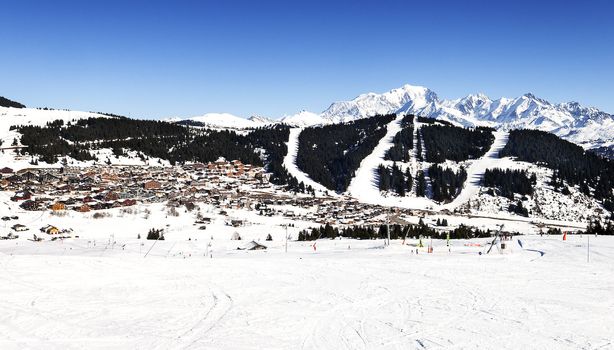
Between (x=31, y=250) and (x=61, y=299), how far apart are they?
34267 mm

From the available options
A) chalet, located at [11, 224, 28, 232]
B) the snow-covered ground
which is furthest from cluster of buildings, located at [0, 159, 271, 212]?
the snow-covered ground

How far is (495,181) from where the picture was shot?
542 ft

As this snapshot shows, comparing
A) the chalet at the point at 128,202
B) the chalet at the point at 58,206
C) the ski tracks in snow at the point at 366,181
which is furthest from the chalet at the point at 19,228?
the ski tracks in snow at the point at 366,181

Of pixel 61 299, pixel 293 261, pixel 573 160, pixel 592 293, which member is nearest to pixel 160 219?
pixel 293 261

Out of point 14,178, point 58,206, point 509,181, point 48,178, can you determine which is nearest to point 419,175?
point 509,181

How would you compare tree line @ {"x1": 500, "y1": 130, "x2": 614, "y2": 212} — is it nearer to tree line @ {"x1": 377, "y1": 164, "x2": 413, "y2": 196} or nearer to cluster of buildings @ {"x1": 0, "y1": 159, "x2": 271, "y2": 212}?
tree line @ {"x1": 377, "y1": 164, "x2": 413, "y2": 196}

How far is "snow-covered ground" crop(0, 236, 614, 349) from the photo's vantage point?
16.1 m

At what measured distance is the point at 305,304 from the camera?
2175 cm

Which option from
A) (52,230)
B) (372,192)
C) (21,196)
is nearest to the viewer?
(52,230)

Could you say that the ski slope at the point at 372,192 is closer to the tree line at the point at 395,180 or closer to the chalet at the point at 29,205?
the tree line at the point at 395,180

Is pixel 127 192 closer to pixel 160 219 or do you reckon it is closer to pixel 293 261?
pixel 160 219

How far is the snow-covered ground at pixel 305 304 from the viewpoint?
16125 millimetres

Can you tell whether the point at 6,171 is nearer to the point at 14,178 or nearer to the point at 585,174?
the point at 14,178

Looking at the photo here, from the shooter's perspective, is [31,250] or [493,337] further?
[31,250]
